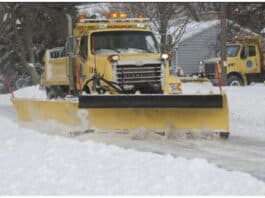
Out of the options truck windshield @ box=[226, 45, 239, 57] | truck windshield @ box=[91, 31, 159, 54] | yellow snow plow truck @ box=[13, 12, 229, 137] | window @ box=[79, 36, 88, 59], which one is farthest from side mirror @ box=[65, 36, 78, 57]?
truck windshield @ box=[226, 45, 239, 57]

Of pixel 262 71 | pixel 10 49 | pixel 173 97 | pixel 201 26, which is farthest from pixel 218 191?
pixel 201 26

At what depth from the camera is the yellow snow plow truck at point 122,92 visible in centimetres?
984

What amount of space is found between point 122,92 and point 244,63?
14821mm

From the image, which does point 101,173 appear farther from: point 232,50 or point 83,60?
point 232,50

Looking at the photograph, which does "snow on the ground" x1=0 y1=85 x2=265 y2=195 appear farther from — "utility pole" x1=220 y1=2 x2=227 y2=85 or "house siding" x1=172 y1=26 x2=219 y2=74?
"house siding" x1=172 y1=26 x2=219 y2=74

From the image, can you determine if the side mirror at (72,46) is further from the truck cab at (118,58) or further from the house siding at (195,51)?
the house siding at (195,51)

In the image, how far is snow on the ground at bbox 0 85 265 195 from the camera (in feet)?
19.2

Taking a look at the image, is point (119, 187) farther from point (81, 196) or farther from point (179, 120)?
point (179, 120)

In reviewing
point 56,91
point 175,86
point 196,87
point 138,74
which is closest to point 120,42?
point 138,74

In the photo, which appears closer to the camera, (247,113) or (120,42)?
(120,42)

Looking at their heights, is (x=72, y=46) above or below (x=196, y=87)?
above

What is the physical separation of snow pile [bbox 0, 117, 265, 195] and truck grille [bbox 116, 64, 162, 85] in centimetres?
294

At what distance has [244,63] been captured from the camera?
25.2 m

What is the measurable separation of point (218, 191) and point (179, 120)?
455 cm
